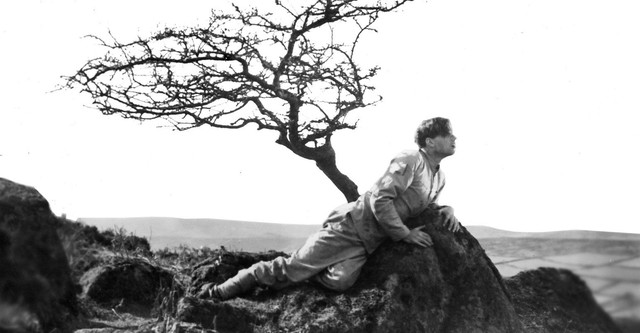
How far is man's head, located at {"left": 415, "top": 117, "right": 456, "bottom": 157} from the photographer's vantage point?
602 centimetres

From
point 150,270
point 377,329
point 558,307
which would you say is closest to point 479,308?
point 377,329

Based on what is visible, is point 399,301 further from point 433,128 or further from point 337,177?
point 337,177

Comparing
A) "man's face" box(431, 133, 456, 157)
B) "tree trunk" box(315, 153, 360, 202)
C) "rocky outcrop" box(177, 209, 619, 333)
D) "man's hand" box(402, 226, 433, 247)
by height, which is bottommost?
"rocky outcrop" box(177, 209, 619, 333)

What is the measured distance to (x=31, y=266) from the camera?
21.1 ft

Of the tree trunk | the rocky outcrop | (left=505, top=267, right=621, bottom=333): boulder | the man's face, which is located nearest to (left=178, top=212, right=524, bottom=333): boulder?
the rocky outcrop

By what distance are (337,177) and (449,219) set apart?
4219 mm

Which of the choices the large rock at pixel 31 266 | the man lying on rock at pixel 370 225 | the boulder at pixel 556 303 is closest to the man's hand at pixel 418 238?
the man lying on rock at pixel 370 225

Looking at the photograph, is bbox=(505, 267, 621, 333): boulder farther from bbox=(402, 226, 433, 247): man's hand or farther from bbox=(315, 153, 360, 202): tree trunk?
bbox=(315, 153, 360, 202): tree trunk

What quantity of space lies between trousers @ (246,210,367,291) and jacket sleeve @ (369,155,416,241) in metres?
0.24

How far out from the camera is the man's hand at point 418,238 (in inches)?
235

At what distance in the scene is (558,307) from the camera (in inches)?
308

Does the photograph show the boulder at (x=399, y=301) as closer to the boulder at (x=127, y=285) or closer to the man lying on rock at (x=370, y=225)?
the man lying on rock at (x=370, y=225)

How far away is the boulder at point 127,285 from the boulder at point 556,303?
3.04 meters

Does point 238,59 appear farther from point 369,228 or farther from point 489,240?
point 369,228
